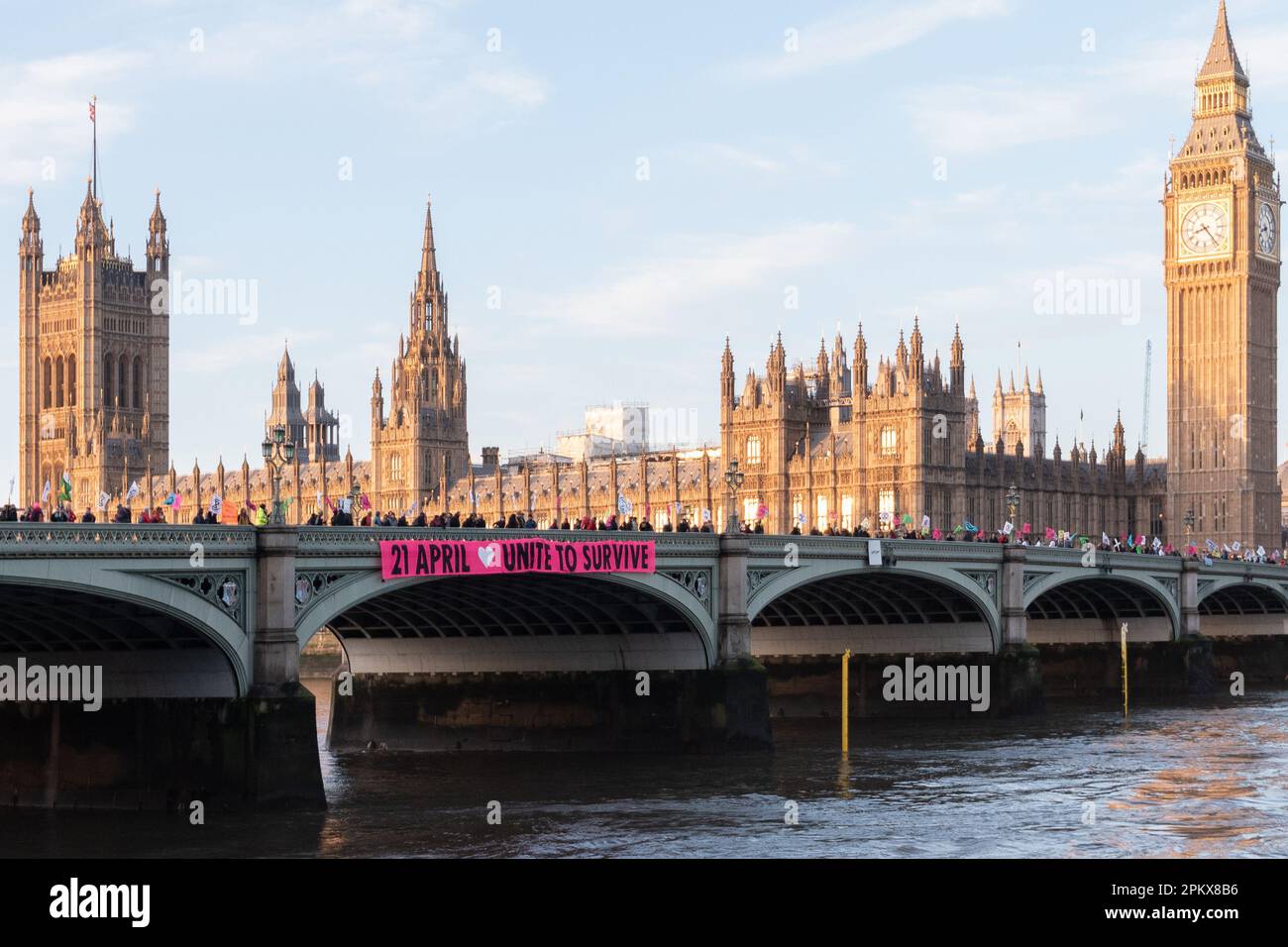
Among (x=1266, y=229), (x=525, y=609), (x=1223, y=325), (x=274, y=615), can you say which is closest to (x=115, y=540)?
(x=274, y=615)

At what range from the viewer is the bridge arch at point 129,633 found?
136 feet

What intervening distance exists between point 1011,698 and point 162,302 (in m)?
127

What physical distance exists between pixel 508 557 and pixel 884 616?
1049 inches

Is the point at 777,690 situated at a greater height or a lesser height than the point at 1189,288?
lesser

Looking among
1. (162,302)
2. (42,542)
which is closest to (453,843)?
(42,542)

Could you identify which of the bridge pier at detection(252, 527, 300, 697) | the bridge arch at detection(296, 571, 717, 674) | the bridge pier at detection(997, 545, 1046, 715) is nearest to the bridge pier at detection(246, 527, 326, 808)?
the bridge pier at detection(252, 527, 300, 697)

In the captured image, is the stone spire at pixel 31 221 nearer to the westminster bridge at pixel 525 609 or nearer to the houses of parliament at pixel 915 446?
the houses of parliament at pixel 915 446

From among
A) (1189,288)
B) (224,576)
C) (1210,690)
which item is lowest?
(1210,690)

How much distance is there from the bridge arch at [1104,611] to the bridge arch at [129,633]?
145 feet

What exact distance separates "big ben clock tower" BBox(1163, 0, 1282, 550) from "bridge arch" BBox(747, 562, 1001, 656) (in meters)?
69.2

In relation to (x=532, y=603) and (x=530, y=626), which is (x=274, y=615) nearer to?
(x=532, y=603)

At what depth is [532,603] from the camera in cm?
5806
